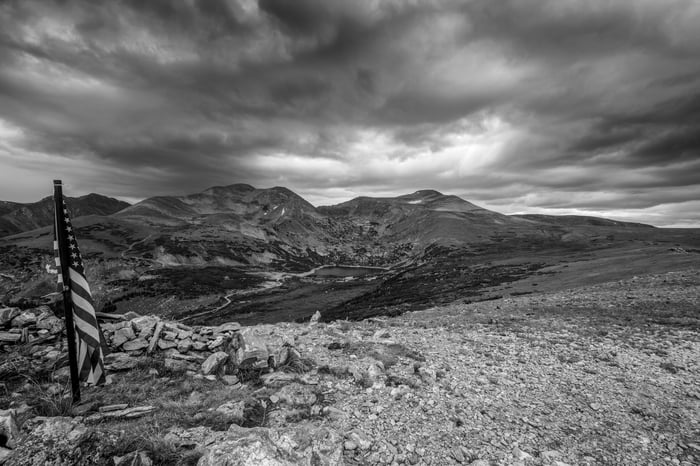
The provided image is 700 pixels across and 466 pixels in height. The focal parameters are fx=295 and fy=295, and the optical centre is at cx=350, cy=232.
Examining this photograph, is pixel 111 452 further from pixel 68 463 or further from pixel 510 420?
pixel 510 420

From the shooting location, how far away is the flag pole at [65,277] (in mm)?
7328

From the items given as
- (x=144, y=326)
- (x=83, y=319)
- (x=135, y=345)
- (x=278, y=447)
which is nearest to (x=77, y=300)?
(x=83, y=319)

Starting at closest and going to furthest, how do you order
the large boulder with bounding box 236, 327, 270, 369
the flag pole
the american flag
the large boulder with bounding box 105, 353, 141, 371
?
the flag pole
the american flag
the large boulder with bounding box 105, 353, 141, 371
the large boulder with bounding box 236, 327, 270, 369

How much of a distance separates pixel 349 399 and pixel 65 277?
27.6ft

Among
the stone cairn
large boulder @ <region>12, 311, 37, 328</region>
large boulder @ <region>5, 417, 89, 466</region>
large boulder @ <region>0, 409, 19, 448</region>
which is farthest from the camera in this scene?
large boulder @ <region>12, 311, 37, 328</region>

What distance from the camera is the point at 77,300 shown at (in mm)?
7773

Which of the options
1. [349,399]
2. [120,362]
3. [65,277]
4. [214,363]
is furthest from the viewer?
[214,363]

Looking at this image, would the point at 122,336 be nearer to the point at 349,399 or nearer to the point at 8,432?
the point at 8,432

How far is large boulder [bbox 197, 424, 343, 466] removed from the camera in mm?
5459

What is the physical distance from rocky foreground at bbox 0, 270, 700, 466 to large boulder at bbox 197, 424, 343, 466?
0.03m

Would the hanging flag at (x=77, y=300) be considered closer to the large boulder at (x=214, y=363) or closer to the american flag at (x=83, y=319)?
the american flag at (x=83, y=319)

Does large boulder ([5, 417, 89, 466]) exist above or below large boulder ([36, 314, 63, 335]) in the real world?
below

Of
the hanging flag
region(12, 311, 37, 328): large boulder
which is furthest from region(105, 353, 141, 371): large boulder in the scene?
region(12, 311, 37, 328): large boulder

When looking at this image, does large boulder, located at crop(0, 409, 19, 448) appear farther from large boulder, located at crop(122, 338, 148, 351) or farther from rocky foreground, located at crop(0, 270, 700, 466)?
large boulder, located at crop(122, 338, 148, 351)
